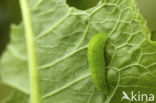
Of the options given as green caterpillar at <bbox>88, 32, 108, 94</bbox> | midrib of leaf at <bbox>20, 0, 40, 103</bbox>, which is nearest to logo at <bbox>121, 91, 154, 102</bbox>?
green caterpillar at <bbox>88, 32, 108, 94</bbox>

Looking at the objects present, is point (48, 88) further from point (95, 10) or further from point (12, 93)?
point (95, 10)

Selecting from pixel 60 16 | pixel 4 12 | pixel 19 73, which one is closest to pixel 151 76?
pixel 60 16

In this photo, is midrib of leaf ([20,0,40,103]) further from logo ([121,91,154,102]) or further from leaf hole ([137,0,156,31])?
leaf hole ([137,0,156,31])

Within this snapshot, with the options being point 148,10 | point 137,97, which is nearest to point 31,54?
point 137,97

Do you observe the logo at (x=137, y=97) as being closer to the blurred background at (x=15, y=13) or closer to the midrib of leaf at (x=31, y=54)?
the blurred background at (x=15, y=13)

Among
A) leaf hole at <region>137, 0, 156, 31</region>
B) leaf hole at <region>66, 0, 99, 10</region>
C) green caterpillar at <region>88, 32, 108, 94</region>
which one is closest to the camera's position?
green caterpillar at <region>88, 32, 108, 94</region>

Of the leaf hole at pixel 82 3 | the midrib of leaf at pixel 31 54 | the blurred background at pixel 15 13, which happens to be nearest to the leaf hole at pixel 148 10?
the blurred background at pixel 15 13
